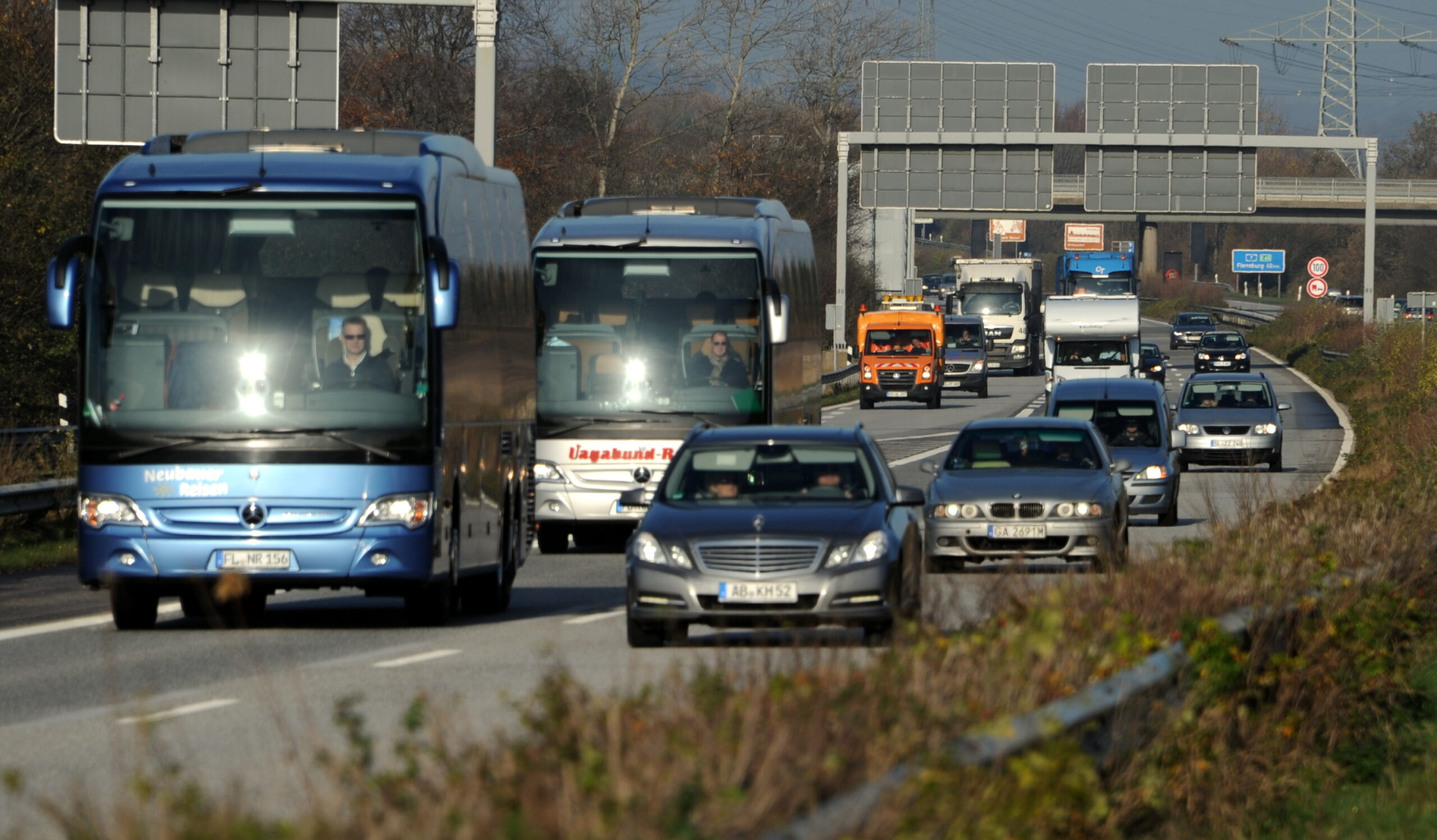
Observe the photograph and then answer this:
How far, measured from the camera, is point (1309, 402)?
2386 inches

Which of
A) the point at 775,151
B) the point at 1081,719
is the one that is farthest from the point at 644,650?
the point at 775,151

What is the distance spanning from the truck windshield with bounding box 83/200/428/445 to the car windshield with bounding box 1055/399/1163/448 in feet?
46.6

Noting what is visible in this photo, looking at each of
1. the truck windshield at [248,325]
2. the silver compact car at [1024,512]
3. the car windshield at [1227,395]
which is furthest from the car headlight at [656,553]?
the car windshield at [1227,395]

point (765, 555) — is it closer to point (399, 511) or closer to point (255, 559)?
point (399, 511)

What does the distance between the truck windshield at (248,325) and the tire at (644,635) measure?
200 cm

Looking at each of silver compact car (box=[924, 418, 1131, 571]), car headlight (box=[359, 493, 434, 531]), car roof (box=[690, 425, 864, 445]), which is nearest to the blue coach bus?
car headlight (box=[359, 493, 434, 531])

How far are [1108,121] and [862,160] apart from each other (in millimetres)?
7274

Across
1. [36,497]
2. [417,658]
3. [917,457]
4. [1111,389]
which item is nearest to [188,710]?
[417,658]

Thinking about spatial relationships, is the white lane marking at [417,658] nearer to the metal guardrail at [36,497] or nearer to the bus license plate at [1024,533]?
the bus license plate at [1024,533]

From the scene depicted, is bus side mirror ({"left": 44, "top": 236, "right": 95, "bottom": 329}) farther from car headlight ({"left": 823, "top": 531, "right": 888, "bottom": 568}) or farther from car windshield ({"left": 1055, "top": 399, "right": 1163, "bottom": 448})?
car windshield ({"left": 1055, "top": 399, "right": 1163, "bottom": 448})

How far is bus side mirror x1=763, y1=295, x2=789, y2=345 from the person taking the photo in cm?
2222

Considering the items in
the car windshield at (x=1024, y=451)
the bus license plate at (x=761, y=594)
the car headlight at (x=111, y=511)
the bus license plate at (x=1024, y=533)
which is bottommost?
the bus license plate at (x=1024, y=533)

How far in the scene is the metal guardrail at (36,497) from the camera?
20984 millimetres

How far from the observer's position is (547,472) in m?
22.6
